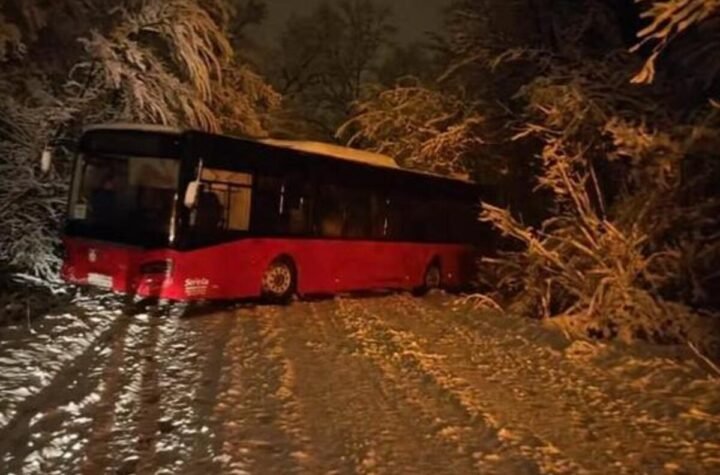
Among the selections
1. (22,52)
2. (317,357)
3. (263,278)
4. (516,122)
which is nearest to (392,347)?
(317,357)

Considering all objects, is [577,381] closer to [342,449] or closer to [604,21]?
[342,449]

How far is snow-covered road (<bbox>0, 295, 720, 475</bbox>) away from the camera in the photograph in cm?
664

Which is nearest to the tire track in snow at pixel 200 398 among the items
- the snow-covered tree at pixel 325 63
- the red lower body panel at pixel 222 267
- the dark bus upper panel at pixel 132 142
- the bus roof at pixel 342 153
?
the red lower body panel at pixel 222 267

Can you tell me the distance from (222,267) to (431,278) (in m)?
9.18

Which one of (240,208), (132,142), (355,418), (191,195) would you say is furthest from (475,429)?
(132,142)

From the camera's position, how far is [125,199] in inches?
571

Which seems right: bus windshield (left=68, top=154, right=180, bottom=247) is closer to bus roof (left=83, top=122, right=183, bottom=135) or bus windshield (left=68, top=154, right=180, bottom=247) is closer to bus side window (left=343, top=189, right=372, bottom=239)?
bus roof (left=83, top=122, right=183, bottom=135)

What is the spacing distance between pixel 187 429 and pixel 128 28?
14569 mm

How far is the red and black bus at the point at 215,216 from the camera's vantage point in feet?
46.0

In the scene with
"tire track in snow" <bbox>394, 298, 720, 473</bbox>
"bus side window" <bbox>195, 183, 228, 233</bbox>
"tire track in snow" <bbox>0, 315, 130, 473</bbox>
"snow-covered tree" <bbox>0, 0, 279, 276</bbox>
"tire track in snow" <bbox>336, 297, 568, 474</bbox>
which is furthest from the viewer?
"snow-covered tree" <bbox>0, 0, 279, 276</bbox>

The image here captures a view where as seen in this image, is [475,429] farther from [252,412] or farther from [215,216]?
[215,216]

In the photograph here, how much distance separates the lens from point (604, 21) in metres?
17.6

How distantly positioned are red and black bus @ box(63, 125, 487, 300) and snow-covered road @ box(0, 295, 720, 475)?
1049mm

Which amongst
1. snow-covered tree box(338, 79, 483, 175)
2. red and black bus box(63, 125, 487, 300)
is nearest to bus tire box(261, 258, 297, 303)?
red and black bus box(63, 125, 487, 300)
